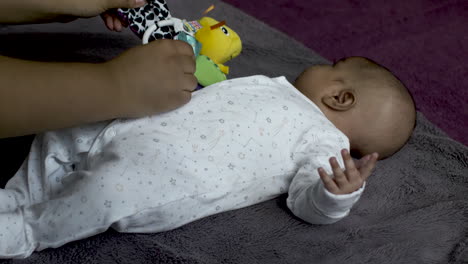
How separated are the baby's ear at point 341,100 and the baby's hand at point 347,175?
30 cm

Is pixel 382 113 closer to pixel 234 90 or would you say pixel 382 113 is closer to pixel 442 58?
pixel 234 90

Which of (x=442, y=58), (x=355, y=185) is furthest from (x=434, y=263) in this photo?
(x=442, y=58)

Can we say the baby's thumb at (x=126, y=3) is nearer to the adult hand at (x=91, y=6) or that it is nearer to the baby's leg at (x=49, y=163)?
the adult hand at (x=91, y=6)

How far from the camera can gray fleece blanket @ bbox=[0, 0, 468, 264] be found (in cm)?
97

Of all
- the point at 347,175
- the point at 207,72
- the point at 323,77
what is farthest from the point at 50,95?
the point at 323,77

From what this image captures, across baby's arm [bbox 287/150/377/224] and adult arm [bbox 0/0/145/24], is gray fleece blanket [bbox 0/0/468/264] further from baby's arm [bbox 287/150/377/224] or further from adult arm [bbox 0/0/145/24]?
adult arm [bbox 0/0/145/24]

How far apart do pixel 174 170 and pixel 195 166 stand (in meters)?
0.04

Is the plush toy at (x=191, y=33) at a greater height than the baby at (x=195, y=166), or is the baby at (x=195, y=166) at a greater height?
the plush toy at (x=191, y=33)

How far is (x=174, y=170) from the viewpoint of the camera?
0.99m

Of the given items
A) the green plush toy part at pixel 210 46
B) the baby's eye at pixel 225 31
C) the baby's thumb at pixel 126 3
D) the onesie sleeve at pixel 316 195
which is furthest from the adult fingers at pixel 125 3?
the onesie sleeve at pixel 316 195

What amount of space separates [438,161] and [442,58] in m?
0.69

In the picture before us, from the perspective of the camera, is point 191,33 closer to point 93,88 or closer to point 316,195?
point 93,88

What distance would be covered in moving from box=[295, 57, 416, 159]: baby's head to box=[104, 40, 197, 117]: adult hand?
0.37 metres

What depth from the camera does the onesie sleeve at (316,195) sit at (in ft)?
3.20
